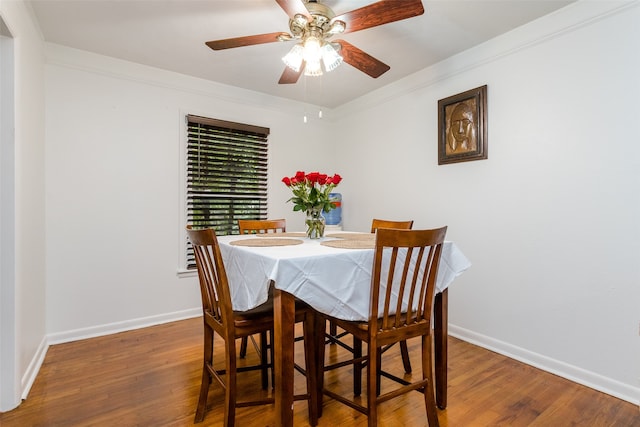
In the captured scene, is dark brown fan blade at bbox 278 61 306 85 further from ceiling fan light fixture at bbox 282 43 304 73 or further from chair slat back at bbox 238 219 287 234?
chair slat back at bbox 238 219 287 234

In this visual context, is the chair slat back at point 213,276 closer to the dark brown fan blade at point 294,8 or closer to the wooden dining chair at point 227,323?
the wooden dining chair at point 227,323

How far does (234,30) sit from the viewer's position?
7.95 feet

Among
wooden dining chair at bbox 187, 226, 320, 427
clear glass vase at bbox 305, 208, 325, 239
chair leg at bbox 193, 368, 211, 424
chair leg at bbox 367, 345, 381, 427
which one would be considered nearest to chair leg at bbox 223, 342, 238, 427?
wooden dining chair at bbox 187, 226, 320, 427

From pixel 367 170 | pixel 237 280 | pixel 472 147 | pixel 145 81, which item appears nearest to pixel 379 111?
pixel 367 170

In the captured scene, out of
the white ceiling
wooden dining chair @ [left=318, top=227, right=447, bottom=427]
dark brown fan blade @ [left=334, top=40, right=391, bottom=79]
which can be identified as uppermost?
the white ceiling

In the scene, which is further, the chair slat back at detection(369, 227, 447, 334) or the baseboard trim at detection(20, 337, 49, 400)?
the baseboard trim at detection(20, 337, 49, 400)

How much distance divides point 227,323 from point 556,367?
220 cm

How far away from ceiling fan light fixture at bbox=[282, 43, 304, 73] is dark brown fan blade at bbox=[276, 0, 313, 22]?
0.76 ft

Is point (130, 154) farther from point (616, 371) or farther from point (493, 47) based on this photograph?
point (616, 371)

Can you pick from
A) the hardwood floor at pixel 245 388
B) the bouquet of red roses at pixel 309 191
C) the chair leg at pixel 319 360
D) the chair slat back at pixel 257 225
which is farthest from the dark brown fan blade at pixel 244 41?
the hardwood floor at pixel 245 388

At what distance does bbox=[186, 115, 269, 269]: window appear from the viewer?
332 cm

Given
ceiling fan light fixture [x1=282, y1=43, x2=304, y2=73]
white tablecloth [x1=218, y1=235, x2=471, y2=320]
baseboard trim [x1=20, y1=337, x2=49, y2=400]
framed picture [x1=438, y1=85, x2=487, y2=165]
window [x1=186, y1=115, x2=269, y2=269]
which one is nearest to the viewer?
white tablecloth [x1=218, y1=235, x2=471, y2=320]

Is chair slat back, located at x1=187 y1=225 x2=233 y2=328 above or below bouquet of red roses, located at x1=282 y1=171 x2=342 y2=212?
below

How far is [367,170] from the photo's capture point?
3.83 meters
